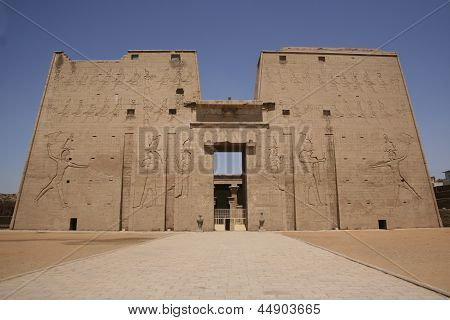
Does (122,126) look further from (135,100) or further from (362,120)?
(362,120)

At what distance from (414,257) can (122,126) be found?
15871mm

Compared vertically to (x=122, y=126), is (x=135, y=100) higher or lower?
higher

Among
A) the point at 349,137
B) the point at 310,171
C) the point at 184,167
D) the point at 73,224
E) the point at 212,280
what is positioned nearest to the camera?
the point at 212,280

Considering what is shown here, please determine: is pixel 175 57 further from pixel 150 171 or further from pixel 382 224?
pixel 382 224

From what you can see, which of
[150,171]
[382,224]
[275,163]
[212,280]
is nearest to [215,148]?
[275,163]

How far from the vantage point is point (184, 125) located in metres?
17.9

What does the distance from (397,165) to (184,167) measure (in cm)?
1279

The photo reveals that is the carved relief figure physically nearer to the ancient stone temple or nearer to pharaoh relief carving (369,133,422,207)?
the ancient stone temple

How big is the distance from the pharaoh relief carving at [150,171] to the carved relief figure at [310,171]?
8331 mm

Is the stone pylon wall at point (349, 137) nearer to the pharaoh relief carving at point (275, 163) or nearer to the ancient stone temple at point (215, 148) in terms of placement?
the ancient stone temple at point (215, 148)

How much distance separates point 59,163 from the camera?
57.5 feet

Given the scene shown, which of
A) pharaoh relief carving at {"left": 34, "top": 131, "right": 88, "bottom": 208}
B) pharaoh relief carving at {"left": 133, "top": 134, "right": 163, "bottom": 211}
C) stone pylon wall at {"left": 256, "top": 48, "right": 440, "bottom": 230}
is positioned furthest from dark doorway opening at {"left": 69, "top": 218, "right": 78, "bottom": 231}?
stone pylon wall at {"left": 256, "top": 48, "right": 440, "bottom": 230}
